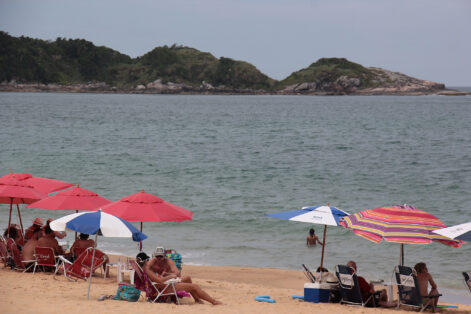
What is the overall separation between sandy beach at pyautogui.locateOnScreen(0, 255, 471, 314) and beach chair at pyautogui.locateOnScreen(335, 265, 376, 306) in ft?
0.59

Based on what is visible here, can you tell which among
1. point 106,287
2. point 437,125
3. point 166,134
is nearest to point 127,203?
point 106,287

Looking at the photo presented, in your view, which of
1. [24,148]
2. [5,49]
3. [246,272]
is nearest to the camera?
[246,272]

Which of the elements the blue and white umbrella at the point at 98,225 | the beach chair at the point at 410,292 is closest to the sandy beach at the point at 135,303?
the beach chair at the point at 410,292

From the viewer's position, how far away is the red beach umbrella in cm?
1217

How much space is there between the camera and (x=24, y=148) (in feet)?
149

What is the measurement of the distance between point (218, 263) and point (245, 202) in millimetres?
10004

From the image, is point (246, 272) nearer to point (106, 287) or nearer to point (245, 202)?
point (106, 287)

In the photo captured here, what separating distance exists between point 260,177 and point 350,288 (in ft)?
76.1

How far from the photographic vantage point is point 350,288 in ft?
34.4

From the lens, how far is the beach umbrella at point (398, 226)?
33.0 ft

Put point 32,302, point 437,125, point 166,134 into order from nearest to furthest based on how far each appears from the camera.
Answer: point 32,302 → point 166,134 → point 437,125

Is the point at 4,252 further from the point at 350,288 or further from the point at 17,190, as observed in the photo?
the point at 350,288

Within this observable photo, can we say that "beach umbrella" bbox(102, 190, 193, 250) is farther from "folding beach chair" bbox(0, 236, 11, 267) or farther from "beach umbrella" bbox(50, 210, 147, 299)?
"folding beach chair" bbox(0, 236, 11, 267)

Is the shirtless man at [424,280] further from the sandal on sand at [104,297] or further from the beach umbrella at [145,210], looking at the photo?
the sandal on sand at [104,297]
